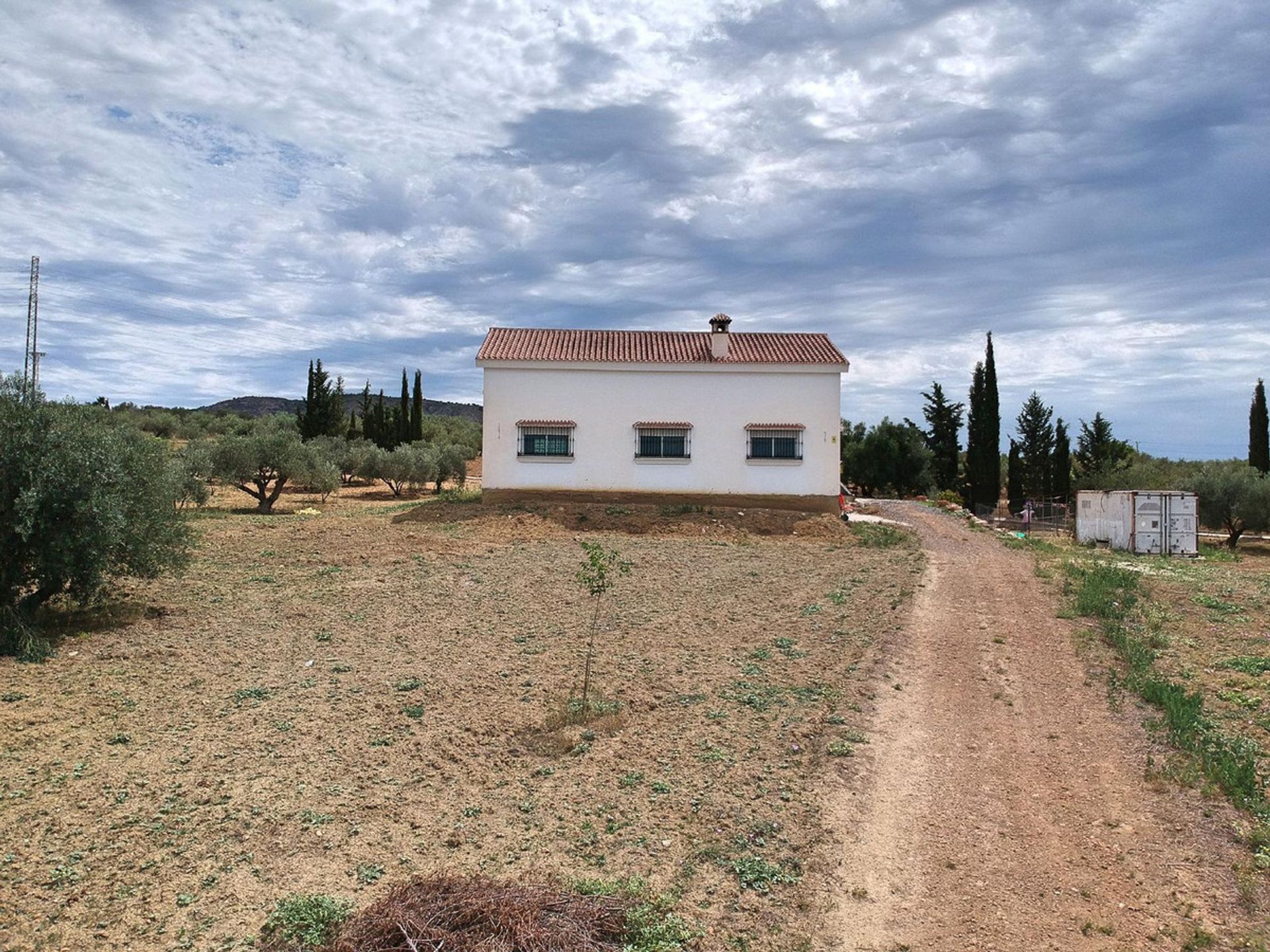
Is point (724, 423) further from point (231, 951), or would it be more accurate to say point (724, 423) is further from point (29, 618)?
point (231, 951)

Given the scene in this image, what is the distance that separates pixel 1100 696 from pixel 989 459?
96.6 feet

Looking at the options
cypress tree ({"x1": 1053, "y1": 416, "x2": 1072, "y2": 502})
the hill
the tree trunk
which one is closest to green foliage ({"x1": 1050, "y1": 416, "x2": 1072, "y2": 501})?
cypress tree ({"x1": 1053, "y1": 416, "x2": 1072, "y2": 502})

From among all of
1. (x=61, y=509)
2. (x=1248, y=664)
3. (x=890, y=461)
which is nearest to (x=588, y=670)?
(x=61, y=509)

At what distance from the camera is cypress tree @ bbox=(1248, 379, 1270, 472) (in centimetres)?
3694

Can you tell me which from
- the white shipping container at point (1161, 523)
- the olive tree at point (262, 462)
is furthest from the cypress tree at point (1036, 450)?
the olive tree at point (262, 462)

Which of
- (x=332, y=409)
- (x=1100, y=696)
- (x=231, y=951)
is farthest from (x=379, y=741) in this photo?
(x=332, y=409)

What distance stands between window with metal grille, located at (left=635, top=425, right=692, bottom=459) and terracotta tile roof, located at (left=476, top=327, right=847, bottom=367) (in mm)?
1893

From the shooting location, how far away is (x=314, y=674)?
8.01 metres

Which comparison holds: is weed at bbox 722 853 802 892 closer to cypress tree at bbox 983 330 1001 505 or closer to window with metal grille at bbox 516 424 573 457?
window with metal grille at bbox 516 424 573 457

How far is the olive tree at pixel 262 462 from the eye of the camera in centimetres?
2438

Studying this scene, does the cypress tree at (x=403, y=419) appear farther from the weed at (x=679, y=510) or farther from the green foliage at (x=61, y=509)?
the green foliage at (x=61, y=509)

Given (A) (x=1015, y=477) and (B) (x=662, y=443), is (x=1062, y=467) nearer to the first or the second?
(A) (x=1015, y=477)

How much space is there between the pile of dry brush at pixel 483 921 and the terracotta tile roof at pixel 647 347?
19523 millimetres

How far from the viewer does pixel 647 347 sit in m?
24.0
